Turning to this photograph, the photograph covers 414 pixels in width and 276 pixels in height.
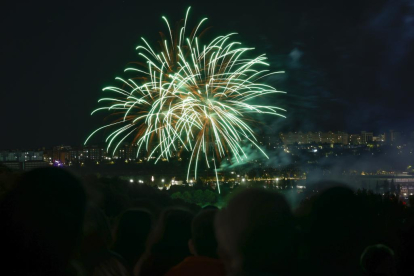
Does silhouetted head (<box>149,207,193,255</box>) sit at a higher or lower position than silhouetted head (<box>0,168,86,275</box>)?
lower

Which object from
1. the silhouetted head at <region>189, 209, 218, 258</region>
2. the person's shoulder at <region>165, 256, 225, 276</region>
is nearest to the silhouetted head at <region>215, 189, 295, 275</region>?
the person's shoulder at <region>165, 256, 225, 276</region>

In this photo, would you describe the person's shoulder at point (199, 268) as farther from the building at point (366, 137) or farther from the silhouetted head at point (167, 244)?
the building at point (366, 137)

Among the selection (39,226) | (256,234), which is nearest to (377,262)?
(256,234)

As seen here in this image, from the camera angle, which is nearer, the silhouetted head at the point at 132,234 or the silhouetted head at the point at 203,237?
the silhouetted head at the point at 203,237

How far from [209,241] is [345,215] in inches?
47.7

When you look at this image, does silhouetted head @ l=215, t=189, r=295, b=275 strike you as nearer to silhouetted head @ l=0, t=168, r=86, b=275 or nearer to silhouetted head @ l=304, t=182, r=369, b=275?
silhouetted head @ l=0, t=168, r=86, b=275

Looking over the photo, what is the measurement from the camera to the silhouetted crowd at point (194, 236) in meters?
2.03

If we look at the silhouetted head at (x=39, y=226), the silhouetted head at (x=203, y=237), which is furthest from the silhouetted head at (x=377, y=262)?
the silhouetted head at (x=39, y=226)

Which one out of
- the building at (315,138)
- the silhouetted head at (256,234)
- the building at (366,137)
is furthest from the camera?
the building at (315,138)

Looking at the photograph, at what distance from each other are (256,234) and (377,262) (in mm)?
1885

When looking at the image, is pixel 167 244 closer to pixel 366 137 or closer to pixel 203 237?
pixel 203 237

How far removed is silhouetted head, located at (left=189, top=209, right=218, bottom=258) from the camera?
12.3 ft

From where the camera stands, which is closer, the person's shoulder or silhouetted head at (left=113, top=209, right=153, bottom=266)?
the person's shoulder

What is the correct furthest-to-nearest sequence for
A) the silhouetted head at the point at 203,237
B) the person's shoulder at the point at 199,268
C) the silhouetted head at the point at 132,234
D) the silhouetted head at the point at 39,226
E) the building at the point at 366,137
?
the building at the point at 366,137 → the silhouetted head at the point at 132,234 → the silhouetted head at the point at 203,237 → the person's shoulder at the point at 199,268 → the silhouetted head at the point at 39,226
